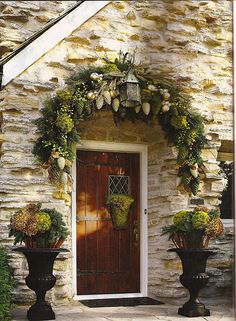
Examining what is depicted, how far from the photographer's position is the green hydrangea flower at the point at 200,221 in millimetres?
4156

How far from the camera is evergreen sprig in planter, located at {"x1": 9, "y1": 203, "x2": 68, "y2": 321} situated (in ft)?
12.8

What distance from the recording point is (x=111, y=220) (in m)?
5.13

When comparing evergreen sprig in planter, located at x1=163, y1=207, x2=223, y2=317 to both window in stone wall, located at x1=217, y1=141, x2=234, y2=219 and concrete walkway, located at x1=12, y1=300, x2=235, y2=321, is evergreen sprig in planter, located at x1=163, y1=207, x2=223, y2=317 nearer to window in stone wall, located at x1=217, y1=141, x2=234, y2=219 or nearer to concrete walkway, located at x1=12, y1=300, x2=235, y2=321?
concrete walkway, located at x1=12, y1=300, x2=235, y2=321

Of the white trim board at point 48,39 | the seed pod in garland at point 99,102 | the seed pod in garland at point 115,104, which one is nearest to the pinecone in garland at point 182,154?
the seed pod in garland at point 115,104

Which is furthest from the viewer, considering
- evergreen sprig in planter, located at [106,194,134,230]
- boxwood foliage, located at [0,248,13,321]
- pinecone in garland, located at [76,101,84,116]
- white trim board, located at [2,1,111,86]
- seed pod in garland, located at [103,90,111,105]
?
evergreen sprig in planter, located at [106,194,134,230]

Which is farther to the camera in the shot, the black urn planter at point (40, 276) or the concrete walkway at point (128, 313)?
the concrete walkway at point (128, 313)

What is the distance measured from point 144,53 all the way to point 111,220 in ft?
5.21

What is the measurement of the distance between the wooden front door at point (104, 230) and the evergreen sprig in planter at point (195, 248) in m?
0.99

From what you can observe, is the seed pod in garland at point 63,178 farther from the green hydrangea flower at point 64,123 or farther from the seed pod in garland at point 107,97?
the seed pod in garland at point 107,97

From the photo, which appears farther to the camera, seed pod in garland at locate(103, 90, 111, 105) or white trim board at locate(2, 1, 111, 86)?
seed pod in garland at locate(103, 90, 111, 105)

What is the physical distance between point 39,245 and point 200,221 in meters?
1.23

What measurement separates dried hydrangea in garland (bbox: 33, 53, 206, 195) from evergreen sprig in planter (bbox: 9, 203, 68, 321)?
57 centimetres

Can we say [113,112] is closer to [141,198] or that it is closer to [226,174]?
[141,198]

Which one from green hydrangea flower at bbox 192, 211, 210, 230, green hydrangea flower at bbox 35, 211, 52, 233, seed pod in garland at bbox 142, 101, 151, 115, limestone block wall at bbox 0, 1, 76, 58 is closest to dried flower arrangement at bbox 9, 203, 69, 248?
green hydrangea flower at bbox 35, 211, 52, 233
